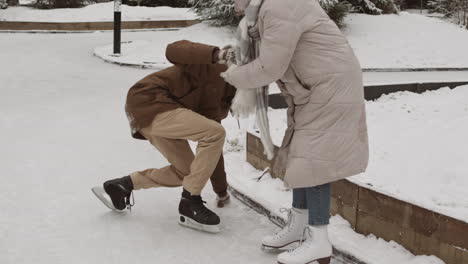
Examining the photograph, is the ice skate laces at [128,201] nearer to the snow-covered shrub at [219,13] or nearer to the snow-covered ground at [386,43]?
the snow-covered ground at [386,43]

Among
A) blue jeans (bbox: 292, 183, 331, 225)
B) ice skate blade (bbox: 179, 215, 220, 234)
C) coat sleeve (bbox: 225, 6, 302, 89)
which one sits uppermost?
coat sleeve (bbox: 225, 6, 302, 89)

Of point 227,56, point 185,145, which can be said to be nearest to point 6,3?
point 185,145

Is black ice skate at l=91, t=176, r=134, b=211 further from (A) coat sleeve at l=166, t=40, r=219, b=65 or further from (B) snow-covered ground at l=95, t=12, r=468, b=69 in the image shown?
(B) snow-covered ground at l=95, t=12, r=468, b=69

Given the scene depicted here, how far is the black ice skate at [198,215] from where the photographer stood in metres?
4.42

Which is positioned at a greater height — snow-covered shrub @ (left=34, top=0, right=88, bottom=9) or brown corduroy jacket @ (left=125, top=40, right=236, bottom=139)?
brown corduroy jacket @ (left=125, top=40, right=236, bottom=139)

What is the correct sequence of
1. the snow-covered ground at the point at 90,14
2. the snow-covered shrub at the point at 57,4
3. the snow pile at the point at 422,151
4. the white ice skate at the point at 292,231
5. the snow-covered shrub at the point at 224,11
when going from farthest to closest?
the snow-covered shrub at the point at 57,4 → the snow-covered ground at the point at 90,14 → the snow-covered shrub at the point at 224,11 → the snow pile at the point at 422,151 → the white ice skate at the point at 292,231

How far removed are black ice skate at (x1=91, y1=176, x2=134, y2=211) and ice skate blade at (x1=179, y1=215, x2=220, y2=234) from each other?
397 millimetres

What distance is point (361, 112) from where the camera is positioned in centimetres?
363

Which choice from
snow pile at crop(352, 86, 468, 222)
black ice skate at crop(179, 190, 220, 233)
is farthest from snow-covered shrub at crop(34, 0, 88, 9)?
black ice skate at crop(179, 190, 220, 233)

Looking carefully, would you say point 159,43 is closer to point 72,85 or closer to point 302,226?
point 72,85

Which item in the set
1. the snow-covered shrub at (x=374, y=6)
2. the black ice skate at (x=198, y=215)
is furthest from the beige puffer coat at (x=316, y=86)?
the snow-covered shrub at (x=374, y=6)

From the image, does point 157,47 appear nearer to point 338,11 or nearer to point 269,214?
point 338,11

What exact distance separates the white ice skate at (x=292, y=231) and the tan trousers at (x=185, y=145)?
1.92ft

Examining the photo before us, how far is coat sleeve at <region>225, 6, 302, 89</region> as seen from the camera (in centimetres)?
337
